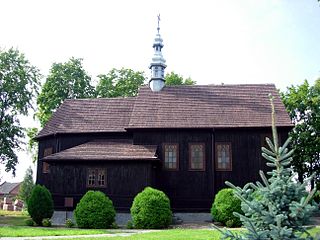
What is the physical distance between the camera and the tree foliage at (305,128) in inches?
1260

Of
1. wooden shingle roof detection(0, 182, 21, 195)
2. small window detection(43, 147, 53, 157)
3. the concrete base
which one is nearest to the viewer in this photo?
the concrete base

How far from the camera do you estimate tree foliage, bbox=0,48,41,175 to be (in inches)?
1289

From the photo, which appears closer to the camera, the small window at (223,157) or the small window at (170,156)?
the small window at (223,157)

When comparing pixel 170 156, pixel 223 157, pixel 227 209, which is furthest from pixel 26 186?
pixel 227 209

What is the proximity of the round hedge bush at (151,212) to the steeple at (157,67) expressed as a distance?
9.37 m

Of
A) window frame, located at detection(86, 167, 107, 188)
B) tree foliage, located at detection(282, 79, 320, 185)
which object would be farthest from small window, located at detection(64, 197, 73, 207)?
tree foliage, located at detection(282, 79, 320, 185)

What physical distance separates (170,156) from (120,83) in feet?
54.2

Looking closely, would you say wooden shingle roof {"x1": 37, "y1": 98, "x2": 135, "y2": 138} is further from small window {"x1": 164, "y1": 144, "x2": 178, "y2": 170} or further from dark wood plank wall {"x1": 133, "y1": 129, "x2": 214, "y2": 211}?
small window {"x1": 164, "y1": 144, "x2": 178, "y2": 170}

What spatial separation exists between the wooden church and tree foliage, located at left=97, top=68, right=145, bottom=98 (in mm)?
12110

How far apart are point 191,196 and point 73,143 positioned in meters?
8.37

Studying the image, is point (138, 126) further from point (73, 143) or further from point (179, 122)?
point (73, 143)

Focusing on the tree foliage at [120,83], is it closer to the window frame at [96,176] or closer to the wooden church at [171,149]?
the wooden church at [171,149]

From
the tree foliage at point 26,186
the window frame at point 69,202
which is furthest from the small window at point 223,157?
the tree foliage at point 26,186

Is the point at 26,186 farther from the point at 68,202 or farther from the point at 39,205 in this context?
the point at 39,205
